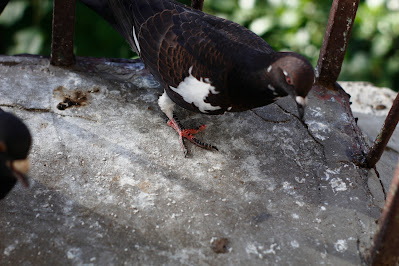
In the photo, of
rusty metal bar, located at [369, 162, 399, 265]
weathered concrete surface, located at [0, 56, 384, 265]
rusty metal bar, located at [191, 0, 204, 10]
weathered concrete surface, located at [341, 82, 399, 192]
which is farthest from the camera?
weathered concrete surface, located at [341, 82, 399, 192]

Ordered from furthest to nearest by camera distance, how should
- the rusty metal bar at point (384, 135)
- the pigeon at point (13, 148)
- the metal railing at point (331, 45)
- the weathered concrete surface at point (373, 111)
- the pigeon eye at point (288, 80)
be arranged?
the weathered concrete surface at point (373, 111) → the metal railing at point (331, 45) → the rusty metal bar at point (384, 135) → the pigeon eye at point (288, 80) → the pigeon at point (13, 148)

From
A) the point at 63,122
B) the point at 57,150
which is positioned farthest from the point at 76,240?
the point at 63,122

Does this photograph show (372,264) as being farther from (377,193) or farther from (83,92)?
(83,92)

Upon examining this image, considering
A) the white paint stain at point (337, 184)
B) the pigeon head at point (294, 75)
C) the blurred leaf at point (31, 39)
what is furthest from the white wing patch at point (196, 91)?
the blurred leaf at point (31, 39)

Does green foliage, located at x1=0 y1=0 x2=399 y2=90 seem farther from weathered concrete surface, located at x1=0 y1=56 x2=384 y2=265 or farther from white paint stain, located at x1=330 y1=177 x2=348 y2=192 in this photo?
white paint stain, located at x1=330 y1=177 x2=348 y2=192

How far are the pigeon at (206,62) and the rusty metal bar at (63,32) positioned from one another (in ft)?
1.03

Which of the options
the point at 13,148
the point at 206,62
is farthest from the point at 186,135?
the point at 13,148

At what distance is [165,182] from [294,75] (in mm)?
886

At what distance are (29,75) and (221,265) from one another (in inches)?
73.8

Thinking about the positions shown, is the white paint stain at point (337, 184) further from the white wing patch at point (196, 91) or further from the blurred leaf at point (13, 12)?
the blurred leaf at point (13, 12)

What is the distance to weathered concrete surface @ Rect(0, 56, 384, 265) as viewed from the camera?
2.21 meters

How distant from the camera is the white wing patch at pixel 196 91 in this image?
2641 mm

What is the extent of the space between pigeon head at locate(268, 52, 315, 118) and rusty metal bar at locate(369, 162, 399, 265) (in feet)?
2.12

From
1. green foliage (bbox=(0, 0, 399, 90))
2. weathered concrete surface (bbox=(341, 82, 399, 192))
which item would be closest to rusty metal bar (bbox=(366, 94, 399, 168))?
weathered concrete surface (bbox=(341, 82, 399, 192))
